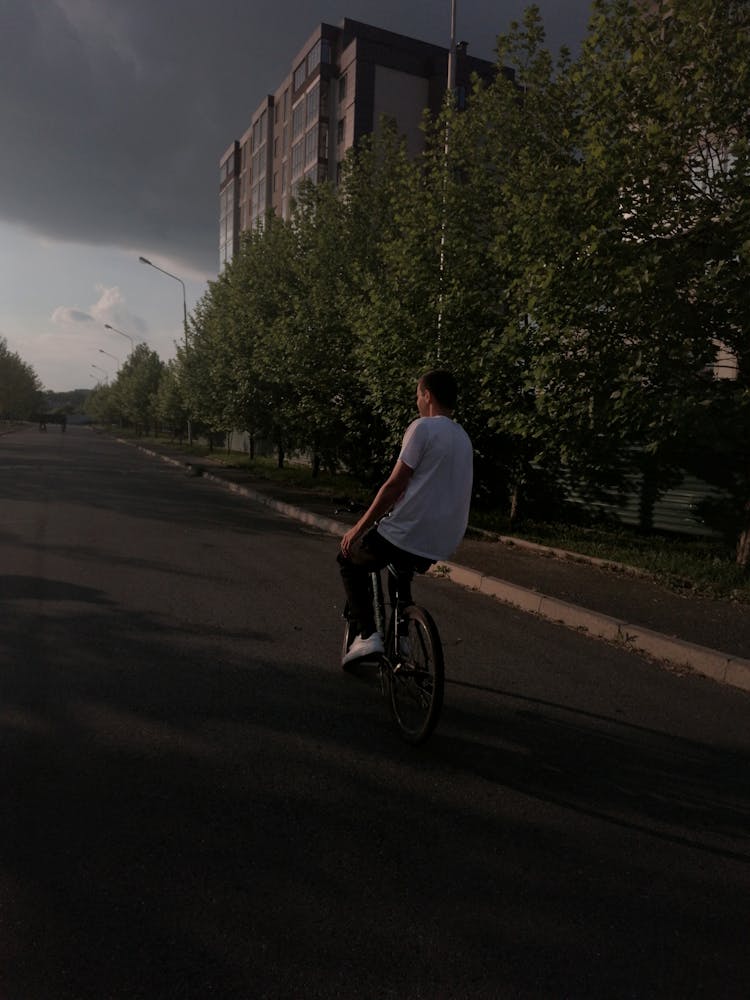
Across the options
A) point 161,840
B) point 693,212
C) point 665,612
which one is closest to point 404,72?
point 693,212

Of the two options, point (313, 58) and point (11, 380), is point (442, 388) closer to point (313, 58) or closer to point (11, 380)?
point (313, 58)

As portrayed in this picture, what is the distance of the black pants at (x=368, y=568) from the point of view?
380cm

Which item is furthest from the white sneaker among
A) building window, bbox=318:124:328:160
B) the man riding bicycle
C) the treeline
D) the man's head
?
building window, bbox=318:124:328:160

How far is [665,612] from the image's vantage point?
6.48 meters

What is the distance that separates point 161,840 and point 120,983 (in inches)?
27.7

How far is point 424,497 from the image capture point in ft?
11.8

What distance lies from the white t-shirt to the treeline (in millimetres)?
4338

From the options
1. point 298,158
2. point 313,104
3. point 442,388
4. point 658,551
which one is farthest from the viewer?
point 298,158

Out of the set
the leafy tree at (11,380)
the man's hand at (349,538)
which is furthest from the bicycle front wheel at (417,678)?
the leafy tree at (11,380)

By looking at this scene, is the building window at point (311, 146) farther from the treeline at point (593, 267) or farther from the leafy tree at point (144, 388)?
the treeline at point (593, 267)

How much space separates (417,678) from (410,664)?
0.31ft

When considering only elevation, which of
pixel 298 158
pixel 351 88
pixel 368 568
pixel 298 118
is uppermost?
pixel 298 118

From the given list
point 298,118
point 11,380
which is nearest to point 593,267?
point 298,118

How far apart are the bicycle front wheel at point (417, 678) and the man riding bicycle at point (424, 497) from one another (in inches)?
13.2
